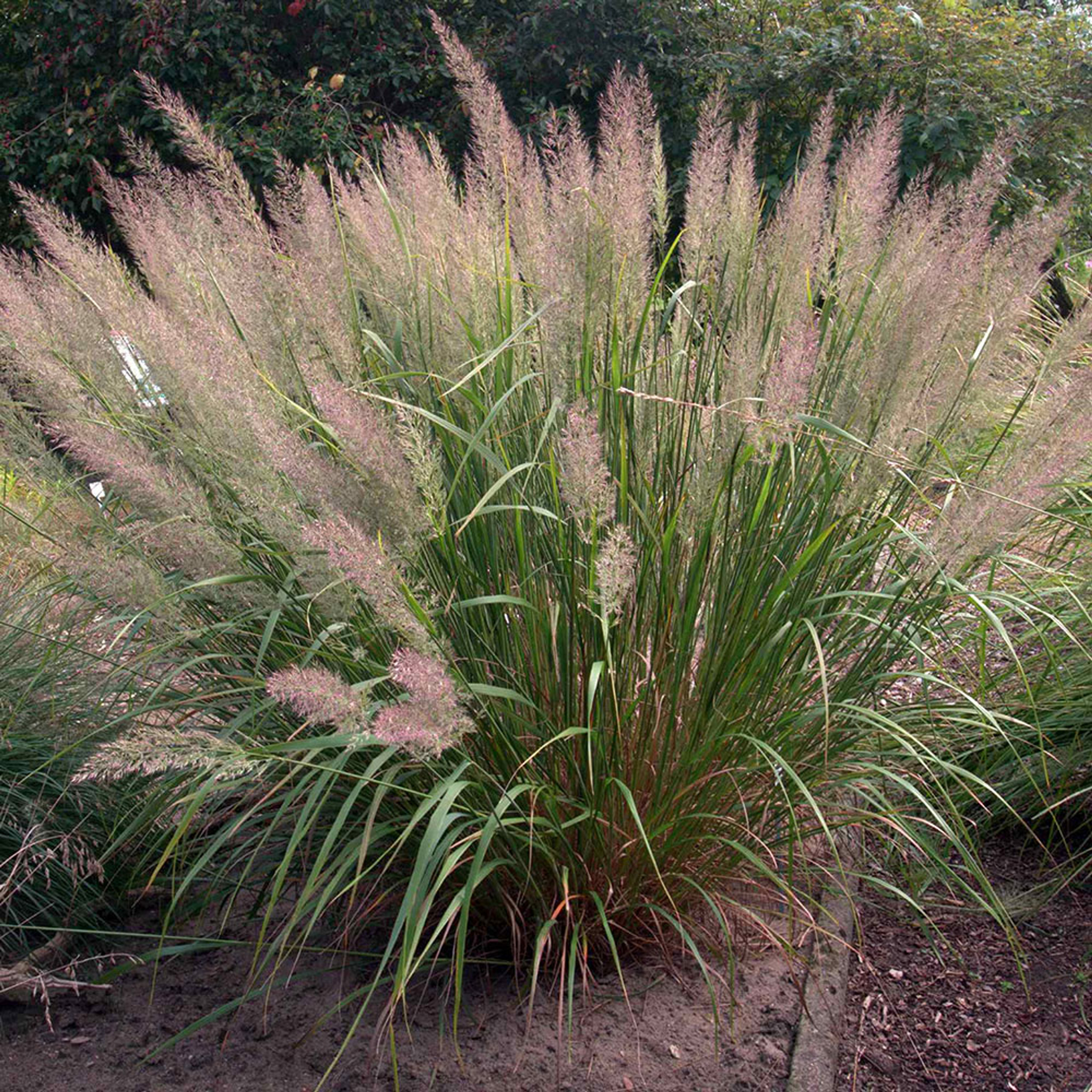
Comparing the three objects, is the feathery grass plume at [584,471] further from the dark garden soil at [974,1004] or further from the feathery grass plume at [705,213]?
the dark garden soil at [974,1004]

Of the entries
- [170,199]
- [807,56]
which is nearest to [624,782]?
[170,199]

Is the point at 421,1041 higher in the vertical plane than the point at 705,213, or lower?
lower

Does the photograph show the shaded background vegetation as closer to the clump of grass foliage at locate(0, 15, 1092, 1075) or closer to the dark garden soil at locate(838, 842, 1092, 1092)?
the clump of grass foliage at locate(0, 15, 1092, 1075)

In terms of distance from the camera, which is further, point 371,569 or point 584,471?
point 584,471

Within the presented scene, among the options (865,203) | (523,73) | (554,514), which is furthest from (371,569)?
(523,73)

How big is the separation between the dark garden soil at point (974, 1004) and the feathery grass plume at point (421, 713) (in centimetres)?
127

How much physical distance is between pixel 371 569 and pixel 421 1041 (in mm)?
1106

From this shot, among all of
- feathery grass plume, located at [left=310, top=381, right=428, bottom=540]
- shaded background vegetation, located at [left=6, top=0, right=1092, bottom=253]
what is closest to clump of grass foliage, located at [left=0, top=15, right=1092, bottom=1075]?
feathery grass plume, located at [left=310, top=381, right=428, bottom=540]

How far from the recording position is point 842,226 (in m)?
2.60

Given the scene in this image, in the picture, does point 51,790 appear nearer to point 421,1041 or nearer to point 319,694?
point 421,1041

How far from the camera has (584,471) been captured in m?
1.75

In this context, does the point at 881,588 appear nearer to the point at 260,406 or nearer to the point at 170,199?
the point at 260,406

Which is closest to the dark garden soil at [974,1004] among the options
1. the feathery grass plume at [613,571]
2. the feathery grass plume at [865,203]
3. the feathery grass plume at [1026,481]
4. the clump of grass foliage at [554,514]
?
the clump of grass foliage at [554,514]

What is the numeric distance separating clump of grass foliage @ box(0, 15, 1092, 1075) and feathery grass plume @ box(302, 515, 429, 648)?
22 millimetres
